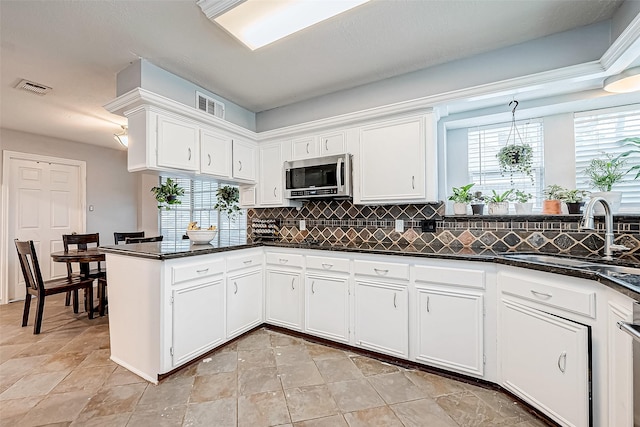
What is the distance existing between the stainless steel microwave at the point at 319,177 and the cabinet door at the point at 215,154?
0.64m

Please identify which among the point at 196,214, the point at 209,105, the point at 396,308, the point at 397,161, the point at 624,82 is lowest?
the point at 396,308

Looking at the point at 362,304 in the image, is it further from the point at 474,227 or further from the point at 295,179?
the point at 295,179

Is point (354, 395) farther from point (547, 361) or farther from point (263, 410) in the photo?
point (547, 361)

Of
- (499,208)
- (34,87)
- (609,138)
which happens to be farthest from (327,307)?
(34,87)

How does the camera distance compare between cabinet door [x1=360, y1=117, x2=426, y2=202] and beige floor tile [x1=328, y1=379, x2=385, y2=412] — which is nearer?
beige floor tile [x1=328, y1=379, x2=385, y2=412]

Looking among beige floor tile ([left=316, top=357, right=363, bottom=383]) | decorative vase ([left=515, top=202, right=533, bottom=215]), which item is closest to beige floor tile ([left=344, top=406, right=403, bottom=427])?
beige floor tile ([left=316, top=357, right=363, bottom=383])

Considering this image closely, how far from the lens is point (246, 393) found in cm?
190

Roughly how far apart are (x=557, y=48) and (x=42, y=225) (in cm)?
658

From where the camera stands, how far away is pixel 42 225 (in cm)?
436

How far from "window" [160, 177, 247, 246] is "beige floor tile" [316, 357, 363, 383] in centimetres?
253

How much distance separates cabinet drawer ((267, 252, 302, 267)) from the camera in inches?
109

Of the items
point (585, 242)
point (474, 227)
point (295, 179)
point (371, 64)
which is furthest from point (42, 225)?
point (585, 242)

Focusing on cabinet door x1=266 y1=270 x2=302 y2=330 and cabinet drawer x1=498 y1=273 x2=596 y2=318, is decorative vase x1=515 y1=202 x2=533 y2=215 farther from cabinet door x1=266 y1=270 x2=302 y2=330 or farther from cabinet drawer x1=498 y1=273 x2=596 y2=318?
cabinet door x1=266 y1=270 x2=302 y2=330

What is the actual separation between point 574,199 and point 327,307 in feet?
7.04
